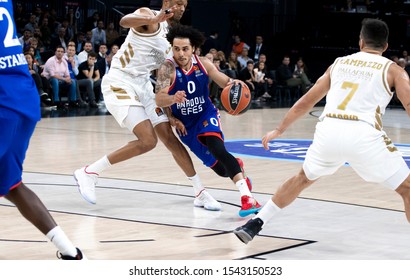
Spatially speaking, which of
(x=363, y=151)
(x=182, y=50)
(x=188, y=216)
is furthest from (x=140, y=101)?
(x=363, y=151)

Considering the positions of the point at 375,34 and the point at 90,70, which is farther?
the point at 90,70

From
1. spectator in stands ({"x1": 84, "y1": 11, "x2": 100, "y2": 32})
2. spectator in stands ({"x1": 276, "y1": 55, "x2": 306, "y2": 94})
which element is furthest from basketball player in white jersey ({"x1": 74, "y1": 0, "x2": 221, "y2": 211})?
spectator in stands ({"x1": 276, "y1": 55, "x2": 306, "y2": 94})

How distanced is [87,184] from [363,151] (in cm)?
294

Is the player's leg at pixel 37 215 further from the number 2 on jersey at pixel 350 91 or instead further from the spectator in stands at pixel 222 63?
the spectator in stands at pixel 222 63

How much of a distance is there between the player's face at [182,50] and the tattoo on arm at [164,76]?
0.33 feet

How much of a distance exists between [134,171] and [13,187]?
14.8 feet

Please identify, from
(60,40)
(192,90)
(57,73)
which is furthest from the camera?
(60,40)

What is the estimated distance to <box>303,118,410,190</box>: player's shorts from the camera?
5.14 meters

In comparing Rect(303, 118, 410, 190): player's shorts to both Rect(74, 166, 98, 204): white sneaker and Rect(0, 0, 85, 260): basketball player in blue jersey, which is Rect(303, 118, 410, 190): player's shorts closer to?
Rect(0, 0, 85, 260): basketball player in blue jersey

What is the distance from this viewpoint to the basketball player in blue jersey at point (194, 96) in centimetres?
684

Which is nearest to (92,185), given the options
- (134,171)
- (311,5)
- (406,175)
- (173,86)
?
(173,86)

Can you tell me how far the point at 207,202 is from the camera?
23.1ft

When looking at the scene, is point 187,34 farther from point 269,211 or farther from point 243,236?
point 243,236

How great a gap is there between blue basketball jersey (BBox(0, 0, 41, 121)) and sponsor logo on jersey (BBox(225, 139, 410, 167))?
601cm
